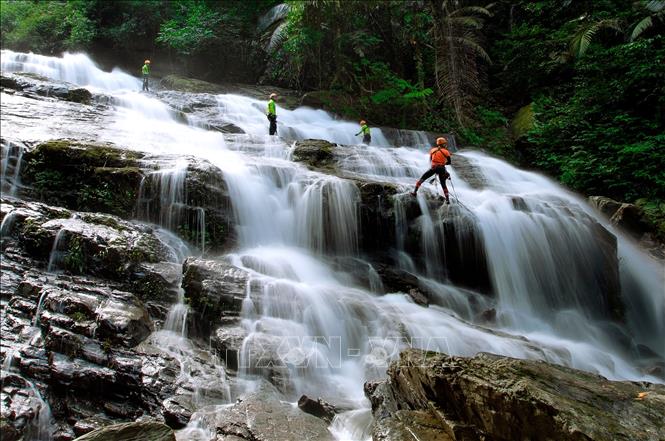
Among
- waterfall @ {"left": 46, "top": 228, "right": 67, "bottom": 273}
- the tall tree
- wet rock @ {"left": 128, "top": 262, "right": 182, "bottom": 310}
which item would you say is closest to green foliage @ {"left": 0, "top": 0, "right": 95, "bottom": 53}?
the tall tree

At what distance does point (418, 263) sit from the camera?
8430 millimetres

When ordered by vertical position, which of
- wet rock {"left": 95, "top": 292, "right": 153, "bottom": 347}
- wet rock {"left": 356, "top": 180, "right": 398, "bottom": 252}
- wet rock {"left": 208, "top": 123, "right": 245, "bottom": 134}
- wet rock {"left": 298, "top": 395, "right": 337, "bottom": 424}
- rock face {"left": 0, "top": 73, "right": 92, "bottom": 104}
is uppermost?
rock face {"left": 0, "top": 73, "right": 92, "bottom": 104}

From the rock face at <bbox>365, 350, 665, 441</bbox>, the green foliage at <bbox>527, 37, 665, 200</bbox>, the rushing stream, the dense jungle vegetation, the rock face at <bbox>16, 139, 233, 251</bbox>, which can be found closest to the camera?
the rock face at <bbox>365, 350, 665, 441</bbox>

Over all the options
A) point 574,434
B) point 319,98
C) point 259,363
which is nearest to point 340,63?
point 319,98

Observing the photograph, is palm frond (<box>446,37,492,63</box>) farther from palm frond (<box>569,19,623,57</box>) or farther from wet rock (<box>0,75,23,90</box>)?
wet rock (<box>0,75,23,90</box>)

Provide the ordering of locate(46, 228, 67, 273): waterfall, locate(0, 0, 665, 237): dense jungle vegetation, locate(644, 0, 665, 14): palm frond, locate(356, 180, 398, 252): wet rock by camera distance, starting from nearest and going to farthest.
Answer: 1. locate(46, 228, 67, 273): waterfall
2. locate(356, 180, 398, 252): wet rock
3. locate(0, 0, 665, 237): dense jungle vegetation
4. locate(644, 0, 665, 14): palm frond

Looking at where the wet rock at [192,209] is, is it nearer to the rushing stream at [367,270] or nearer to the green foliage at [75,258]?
the rushing stream at [367,270]

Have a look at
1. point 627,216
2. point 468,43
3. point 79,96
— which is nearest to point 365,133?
point 468,43

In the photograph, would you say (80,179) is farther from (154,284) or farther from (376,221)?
(376,221)

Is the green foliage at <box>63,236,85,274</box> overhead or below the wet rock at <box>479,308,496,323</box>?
overhead

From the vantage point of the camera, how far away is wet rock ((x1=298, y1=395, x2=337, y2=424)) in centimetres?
436

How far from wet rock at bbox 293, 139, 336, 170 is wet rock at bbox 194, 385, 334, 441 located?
6973mm

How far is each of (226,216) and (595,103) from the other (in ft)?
36.8

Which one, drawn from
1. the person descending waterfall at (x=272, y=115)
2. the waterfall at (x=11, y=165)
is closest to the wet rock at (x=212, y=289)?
the waterfall at (x=11, y=165)
